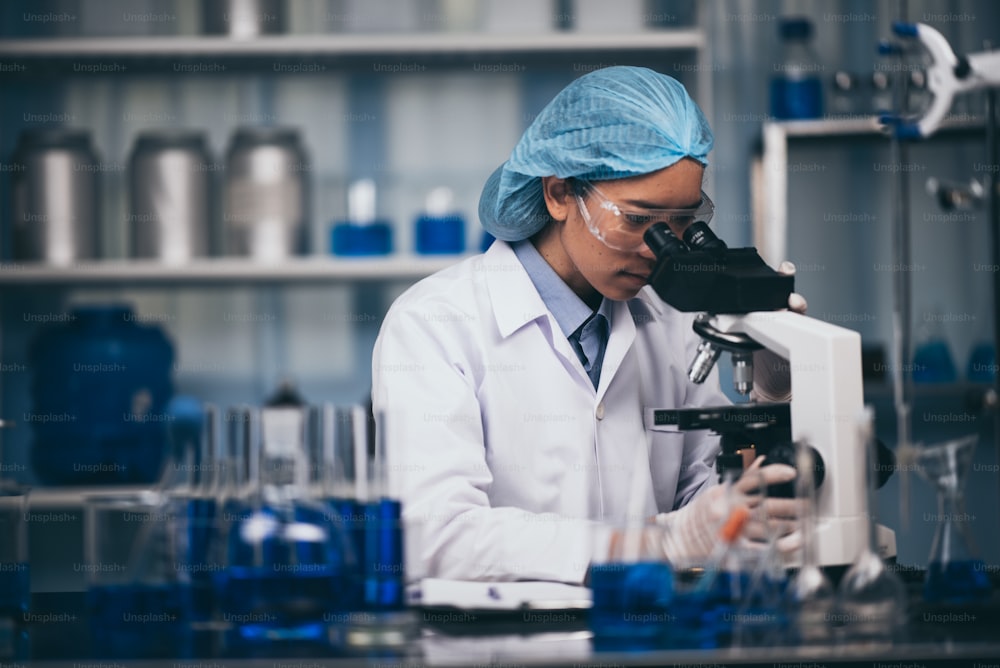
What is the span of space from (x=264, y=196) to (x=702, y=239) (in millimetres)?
1481

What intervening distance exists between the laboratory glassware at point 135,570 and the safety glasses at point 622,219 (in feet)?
2.45

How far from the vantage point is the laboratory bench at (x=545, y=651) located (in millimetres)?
922

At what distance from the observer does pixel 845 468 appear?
125cm

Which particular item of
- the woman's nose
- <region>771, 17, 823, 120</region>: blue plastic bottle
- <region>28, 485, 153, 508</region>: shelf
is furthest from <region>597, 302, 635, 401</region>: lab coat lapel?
<region>28, 485, 153, 508</region>: shelf

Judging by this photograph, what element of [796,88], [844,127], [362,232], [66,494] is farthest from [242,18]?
[844,127]

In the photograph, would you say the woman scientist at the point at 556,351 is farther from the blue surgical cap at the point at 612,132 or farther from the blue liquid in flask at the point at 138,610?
the blue liquid in flask at the point at 138,610

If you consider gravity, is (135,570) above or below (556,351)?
below

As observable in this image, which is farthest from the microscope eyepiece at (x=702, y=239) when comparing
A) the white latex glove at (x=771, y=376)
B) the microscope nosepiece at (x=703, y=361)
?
the white latex glove at (x=771, y=376)

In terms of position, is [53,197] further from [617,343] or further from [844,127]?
[844,127]

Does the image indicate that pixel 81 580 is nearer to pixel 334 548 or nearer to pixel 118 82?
pixel 118 82

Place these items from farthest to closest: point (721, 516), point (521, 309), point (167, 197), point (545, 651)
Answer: point (167, 197), point (521, 309), point (721, 516), point (545, 651)

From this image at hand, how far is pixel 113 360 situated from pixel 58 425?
0.19 m

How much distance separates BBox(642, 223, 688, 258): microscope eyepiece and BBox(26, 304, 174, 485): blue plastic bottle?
62.8 inches

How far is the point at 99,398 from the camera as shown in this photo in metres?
2.69
